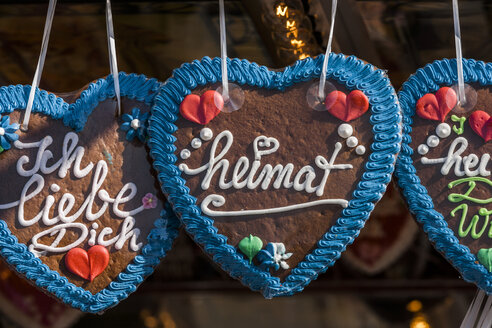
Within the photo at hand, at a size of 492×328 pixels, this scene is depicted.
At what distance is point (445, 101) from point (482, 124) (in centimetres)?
8

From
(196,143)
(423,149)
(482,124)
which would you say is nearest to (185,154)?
(196,143)

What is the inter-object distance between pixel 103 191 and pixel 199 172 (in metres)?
0.18

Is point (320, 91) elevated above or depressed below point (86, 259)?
above

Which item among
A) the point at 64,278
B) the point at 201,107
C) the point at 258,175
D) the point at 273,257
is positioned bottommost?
the point at 64,278

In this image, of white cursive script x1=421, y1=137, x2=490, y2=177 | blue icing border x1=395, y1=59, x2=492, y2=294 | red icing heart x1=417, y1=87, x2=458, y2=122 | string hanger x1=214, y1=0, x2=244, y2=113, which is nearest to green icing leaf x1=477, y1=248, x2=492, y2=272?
blue icing border x1=395, y1=59, x2=492, y2=294

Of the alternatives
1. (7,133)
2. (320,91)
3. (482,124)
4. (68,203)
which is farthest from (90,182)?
(482,124)

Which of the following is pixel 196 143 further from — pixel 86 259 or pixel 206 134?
pixel 86 259

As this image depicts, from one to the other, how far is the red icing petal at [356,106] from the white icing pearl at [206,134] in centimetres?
25

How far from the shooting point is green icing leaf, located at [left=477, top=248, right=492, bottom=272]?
121 centimetres

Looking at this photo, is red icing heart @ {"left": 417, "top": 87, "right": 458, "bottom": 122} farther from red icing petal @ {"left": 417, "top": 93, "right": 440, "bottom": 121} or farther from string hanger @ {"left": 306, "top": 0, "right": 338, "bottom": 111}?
string hanger @ {"left": 306, "top": 0, "right": 338, "bottom": 111}

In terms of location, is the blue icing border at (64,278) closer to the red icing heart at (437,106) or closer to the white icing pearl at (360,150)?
the white icing pearl at (360,150)

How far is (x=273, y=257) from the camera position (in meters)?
1.18

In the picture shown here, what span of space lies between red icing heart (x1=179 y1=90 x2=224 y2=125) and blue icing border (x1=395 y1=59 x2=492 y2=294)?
36 centimetres

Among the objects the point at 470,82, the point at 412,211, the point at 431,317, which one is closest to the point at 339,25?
the point at 470,82
